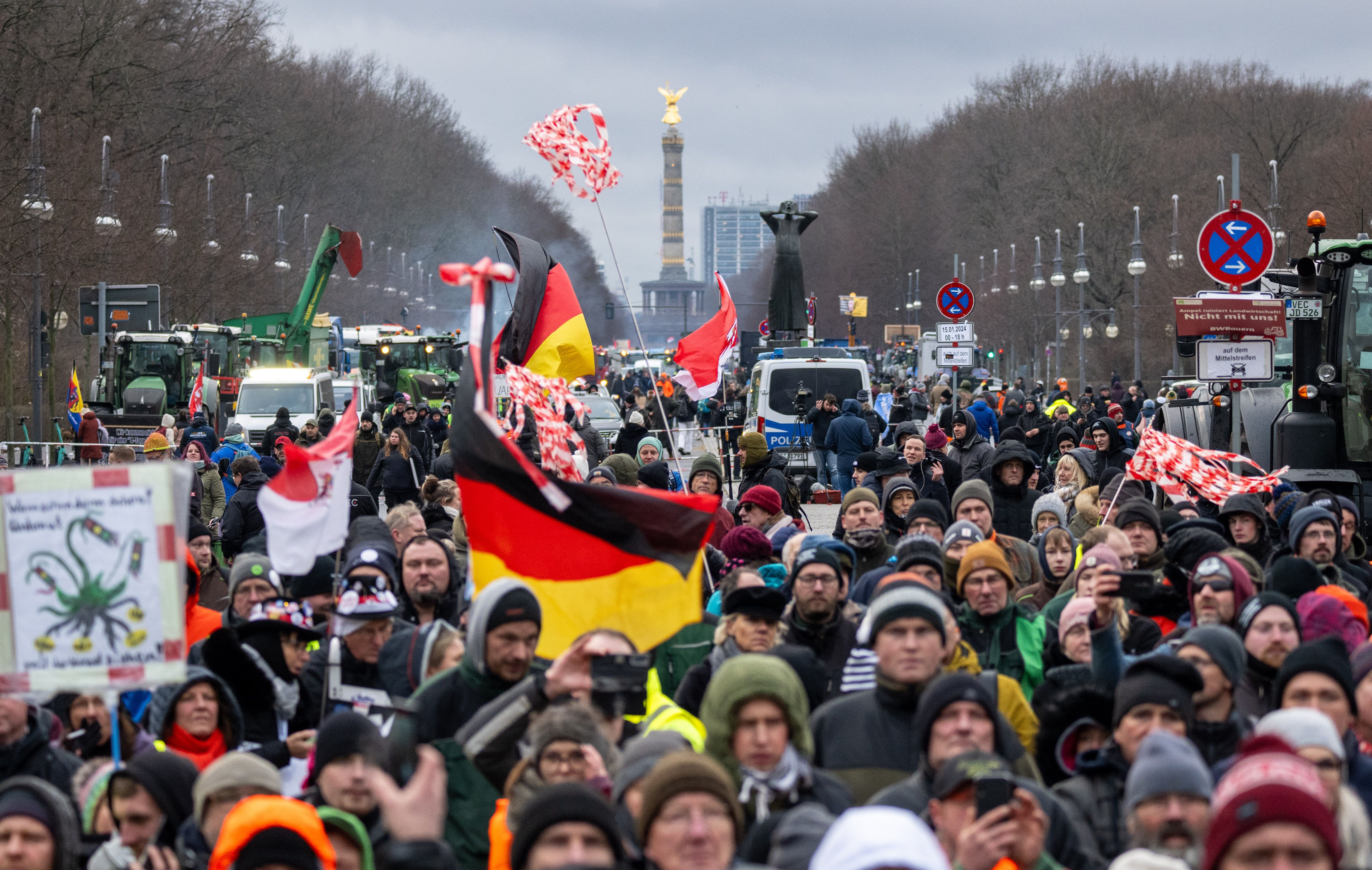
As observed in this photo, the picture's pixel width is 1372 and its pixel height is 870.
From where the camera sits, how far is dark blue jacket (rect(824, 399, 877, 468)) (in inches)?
835

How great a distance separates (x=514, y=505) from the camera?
707 cm

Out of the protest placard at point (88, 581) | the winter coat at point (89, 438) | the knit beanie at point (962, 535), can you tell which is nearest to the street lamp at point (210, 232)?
→ the winter coat at point (89, 438)

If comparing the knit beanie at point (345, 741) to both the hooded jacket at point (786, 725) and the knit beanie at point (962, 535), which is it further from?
the knit beanie at point (962, 535)

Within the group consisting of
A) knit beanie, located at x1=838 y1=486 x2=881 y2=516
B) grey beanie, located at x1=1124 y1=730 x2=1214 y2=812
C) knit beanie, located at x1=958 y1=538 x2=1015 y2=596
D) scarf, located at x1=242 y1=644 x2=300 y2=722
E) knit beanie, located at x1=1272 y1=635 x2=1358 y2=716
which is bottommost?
scarf, located at x1=242 y1=644 x2=300 y2=722

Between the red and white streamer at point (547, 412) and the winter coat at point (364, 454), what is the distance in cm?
671

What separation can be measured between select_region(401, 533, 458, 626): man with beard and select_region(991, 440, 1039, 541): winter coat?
5.24 metres

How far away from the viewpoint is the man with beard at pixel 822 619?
723cm

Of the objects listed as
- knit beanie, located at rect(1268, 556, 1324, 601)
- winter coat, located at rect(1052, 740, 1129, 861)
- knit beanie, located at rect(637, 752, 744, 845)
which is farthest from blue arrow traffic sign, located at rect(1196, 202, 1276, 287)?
knit beanie, located at rect(637, 752, 744, 845)

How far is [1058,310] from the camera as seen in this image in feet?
183

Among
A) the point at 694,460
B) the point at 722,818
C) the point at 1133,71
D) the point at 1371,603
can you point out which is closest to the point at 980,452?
the point at 694,460

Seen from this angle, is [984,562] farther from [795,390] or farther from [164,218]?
[164,218]

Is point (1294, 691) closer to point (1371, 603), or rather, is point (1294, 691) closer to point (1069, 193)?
point (1371, 603)

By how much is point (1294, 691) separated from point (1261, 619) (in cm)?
96

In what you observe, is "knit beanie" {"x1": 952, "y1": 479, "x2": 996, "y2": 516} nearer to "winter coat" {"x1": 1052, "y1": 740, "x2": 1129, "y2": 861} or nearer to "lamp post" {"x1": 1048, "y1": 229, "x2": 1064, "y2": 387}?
"winter coat" {"x1": 1052, "y1": 740, "x2": 1129, "y2": 861}
